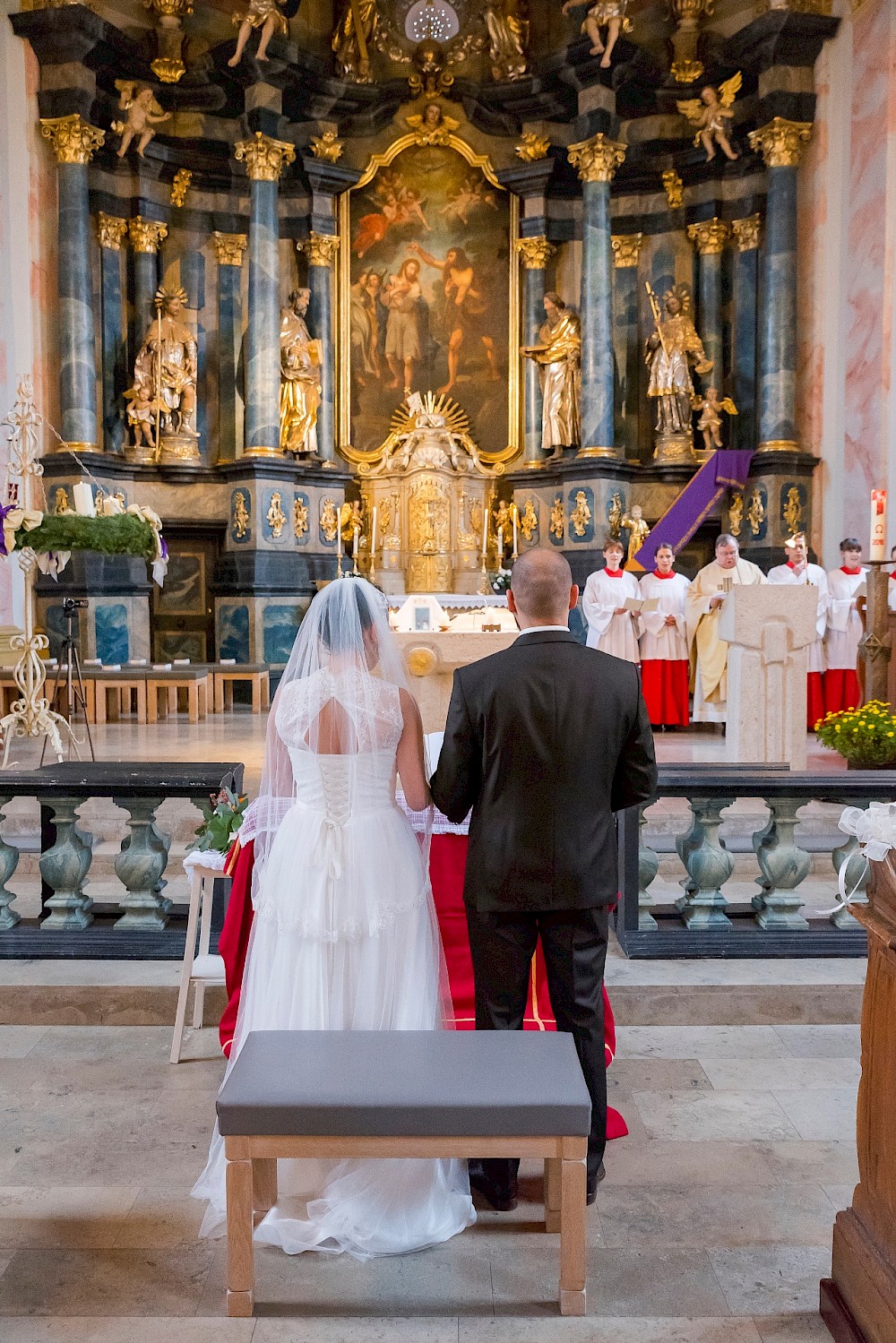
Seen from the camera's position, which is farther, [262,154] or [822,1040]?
[262,154]

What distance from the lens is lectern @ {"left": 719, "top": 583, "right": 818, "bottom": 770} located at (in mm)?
7594

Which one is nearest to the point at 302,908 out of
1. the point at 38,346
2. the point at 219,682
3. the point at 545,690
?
the point at 545,690

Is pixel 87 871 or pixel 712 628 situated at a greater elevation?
pixel 712 628

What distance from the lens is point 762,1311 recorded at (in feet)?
8.93

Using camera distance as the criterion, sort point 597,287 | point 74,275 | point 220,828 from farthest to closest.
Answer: point 597,287 → point 74,275 → point 220,828

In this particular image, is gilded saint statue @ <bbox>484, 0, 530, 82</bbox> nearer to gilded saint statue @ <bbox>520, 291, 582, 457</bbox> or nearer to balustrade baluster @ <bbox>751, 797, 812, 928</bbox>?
gilded saint statue @ <bbox>520, 291, 582, 457</bbox>

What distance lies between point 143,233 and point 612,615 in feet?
27.0

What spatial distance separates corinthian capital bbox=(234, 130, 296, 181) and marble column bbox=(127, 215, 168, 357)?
136 cm

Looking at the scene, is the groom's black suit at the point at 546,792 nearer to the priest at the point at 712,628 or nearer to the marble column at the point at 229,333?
the priest at the point at 712,628

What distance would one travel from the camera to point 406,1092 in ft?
8.48

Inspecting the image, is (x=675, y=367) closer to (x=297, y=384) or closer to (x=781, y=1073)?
(x=297, y=384)

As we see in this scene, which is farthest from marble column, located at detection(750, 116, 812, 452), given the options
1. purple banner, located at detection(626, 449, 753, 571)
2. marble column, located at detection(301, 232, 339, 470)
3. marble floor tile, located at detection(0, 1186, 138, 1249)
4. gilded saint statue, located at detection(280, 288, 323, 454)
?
marble floor tile, located at detection(0, 1186, 138, 1249)

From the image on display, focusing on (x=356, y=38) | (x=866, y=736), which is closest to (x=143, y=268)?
(x=356, y=38)

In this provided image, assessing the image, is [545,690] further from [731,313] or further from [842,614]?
[731,313]
